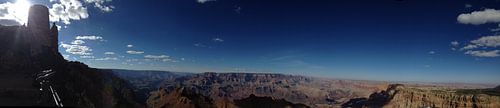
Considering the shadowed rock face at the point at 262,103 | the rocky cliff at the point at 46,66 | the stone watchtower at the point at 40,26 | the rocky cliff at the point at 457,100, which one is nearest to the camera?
the rocky cliff at the point at 46,66

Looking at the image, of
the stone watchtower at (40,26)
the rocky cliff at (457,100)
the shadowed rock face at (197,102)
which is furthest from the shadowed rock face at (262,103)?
the rocky cliff at (457,100)

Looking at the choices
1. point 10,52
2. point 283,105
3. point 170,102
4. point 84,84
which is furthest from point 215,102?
point 10,52

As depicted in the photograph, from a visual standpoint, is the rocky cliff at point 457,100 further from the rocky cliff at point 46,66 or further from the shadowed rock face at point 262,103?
the rocky cliff at point 46,66

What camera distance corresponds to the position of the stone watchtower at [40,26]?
2317 inches

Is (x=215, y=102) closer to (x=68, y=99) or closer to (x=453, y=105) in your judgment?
(x=68, y=99)

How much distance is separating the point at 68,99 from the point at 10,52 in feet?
40.2

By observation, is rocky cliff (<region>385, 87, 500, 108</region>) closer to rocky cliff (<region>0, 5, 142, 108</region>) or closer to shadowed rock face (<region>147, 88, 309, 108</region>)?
shadowed rock face (<region>147, 88, 309, 108</region>)

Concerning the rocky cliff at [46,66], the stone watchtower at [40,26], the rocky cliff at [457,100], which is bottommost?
the rocky cliff at [457,100]

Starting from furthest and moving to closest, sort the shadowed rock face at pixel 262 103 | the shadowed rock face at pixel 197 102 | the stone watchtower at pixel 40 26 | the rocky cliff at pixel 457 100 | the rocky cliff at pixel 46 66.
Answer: the rocky cliff at pixel 457 100, the shadowed rock face at pixel 262 103, the shadowed rock face at pixel 197 102, the stone watchtower at pixel 40 26, the rocky cliff at pixel 46 66

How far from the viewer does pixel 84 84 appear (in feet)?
205

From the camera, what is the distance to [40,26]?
200 feet

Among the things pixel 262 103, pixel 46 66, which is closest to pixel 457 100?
pixel 262 103

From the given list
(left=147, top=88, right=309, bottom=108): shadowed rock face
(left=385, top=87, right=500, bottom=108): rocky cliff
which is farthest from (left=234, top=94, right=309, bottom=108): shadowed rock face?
(left=385, top=87, right=500, bottom=108): rocky cliff

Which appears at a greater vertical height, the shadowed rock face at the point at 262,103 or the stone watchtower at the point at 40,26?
the stone watchtower at the point at 40,26
